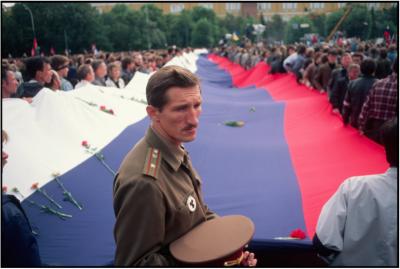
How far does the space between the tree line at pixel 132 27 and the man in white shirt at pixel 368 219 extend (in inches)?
455

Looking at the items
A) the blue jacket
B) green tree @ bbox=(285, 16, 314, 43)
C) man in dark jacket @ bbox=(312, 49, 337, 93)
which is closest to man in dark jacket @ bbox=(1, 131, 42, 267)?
the blue jacket

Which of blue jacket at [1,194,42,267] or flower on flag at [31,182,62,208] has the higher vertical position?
blue jacket at [1,194,42,267]

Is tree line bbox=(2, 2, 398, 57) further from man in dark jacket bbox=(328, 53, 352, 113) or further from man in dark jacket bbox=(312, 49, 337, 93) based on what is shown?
man in dark jacket bbox=(328, 53, 352, 113)

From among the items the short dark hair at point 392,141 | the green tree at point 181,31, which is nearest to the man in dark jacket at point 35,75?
the short dark hair at point 392,141

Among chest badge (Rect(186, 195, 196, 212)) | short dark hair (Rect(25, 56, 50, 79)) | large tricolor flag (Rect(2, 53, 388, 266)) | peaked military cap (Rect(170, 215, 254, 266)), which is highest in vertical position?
short dark hair (Rect(25, 56, 50, 79))

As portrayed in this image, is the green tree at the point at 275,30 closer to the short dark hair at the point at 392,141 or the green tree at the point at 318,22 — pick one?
the green tree at the point at 318,22

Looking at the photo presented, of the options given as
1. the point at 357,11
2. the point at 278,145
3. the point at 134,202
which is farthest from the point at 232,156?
the point at 357,11

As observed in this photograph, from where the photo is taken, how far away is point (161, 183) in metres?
1.44

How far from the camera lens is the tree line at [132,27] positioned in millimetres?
20875

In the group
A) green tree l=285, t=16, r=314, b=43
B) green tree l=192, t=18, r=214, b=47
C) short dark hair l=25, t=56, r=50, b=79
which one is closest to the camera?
short dark hair l=25, t=56, r=50, b=79

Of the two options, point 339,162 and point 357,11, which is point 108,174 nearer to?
point 339,162

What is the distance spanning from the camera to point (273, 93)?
10.5 m

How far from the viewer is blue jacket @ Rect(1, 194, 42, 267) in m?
1.93

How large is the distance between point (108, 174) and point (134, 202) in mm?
2882
